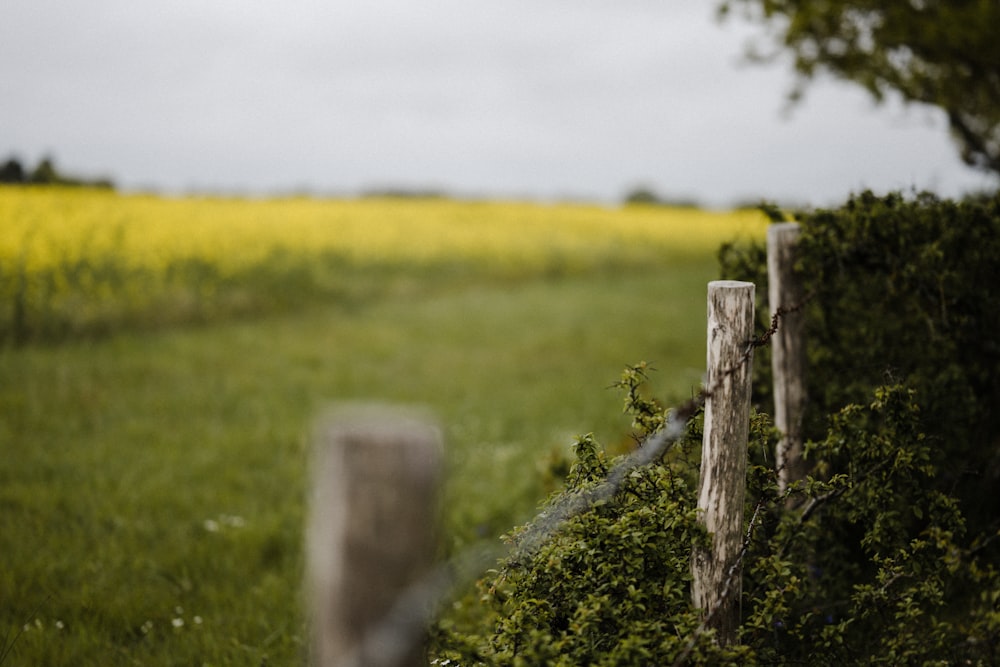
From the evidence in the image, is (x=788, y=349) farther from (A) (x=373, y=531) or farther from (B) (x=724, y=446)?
(A) (x=373, y=531)

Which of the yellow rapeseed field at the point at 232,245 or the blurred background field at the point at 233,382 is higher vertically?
the yellow rapeseed field at the point at 232,245

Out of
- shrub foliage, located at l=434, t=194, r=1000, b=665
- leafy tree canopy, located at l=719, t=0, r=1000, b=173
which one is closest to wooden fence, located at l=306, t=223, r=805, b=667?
shrub foliage, located at l=434, t=194, r=1000, b=665

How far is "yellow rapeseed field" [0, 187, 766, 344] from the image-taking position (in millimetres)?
10648

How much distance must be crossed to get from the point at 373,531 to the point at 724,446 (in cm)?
139

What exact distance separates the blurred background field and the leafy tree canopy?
297 cm

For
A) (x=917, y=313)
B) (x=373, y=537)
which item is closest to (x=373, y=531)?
(x=373, y=537)

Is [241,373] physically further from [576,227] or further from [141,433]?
[576,227]

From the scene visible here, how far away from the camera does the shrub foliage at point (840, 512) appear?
2303 millimetres

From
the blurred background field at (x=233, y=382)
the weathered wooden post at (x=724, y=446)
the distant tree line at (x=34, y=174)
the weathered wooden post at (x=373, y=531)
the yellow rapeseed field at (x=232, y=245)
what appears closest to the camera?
the weathered wooden post at (x=373, y=531)

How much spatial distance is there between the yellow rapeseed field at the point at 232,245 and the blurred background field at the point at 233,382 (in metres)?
0.06

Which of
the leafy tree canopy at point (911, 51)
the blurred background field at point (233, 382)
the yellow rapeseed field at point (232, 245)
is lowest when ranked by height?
the blurred background field at point (233, 382)

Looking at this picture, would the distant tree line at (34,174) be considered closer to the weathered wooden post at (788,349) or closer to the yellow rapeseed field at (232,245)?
the yellow rapeseed field at (232,245)

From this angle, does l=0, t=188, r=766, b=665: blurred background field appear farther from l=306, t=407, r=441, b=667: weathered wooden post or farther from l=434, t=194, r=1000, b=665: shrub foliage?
l=434, t=194, r=1000, b=665: shrub foliage

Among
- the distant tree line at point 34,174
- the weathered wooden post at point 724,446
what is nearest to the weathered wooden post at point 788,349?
the weathered wooden post at point 724,446
